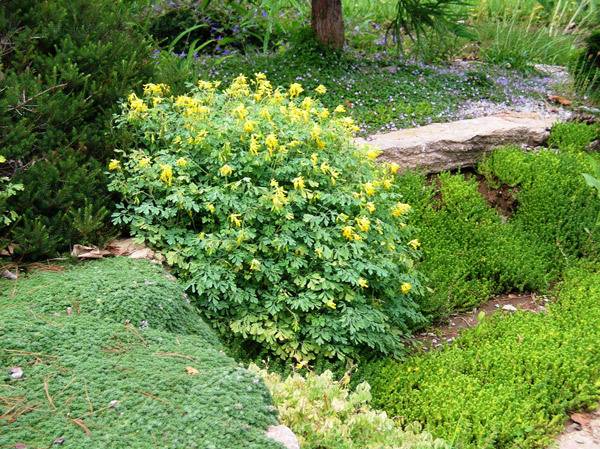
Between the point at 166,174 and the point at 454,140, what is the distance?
3.27 meters

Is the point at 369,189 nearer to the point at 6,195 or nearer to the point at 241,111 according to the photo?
the point at 241,111

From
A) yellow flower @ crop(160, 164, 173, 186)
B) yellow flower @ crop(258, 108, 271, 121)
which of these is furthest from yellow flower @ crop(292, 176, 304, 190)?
yellow flower @ crop(160, 164, 173, 186)

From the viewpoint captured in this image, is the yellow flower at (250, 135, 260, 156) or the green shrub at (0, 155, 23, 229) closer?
the green shrub at (0, 155, 23, 229)

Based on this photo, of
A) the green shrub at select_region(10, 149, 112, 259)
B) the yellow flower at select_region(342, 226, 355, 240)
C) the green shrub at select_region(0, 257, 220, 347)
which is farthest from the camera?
→ the yellow flower at select_region(342, 226, 355, 240)

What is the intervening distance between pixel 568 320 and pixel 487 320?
0.54 metres

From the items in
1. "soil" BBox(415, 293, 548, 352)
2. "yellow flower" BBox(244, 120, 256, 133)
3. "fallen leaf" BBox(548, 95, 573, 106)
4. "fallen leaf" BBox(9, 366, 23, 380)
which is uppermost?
"yellow flower" BBox(244, 120, 256, 133)

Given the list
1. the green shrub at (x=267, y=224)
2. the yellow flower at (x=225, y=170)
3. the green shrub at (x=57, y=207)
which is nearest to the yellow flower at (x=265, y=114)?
the green shrub at (x=267, y=224)

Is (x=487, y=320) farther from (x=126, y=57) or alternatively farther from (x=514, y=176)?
(x=126, y=57)

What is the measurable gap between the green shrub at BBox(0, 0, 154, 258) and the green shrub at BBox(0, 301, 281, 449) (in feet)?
3.13

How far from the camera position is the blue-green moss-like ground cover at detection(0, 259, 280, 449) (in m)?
2.46

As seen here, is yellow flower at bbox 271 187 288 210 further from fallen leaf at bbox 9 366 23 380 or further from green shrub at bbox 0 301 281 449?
fallen leaf at bbox 9 366 23 380

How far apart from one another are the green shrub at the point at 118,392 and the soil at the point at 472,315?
209 centimetres

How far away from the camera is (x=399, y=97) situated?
7293 millimetres

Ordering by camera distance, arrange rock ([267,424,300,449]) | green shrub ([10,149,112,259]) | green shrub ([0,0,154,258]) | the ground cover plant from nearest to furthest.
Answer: rock ([267,424,300,449]) < green shrub ([10,149,112,259]) < green shrub ([0,0,154,258]) < the ground cover plant
